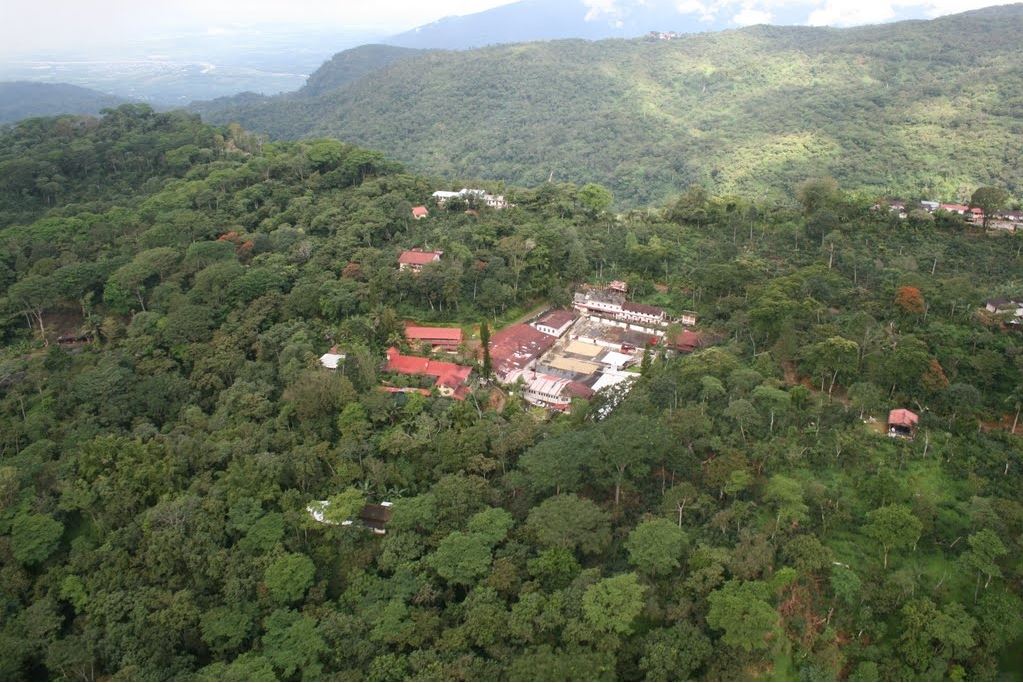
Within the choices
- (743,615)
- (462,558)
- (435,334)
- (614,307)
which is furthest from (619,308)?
(743,615)

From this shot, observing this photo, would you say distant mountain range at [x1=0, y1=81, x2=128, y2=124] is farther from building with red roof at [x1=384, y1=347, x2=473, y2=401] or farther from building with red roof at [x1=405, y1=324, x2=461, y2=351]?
building with red roof at [x1=384, y1=347, x2=473, y2=401]

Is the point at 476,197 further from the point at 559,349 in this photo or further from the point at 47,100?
the point at 47,100

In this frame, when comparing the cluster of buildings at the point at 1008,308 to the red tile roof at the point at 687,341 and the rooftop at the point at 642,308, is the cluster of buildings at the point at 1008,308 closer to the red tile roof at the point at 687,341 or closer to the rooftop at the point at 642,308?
the red tile roof at the point at 687,341

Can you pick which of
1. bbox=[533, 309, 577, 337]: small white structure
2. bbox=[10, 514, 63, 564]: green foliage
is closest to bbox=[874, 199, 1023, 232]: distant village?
bbox=[533, 309, 577, 337]: small white structure

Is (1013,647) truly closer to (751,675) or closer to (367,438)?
(751,675)

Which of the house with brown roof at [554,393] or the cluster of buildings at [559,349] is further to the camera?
the cluster of buildings at [559,349]

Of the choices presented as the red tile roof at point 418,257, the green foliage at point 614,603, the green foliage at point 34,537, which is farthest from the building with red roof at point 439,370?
the green foliage at point 34,537
